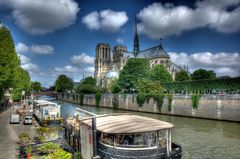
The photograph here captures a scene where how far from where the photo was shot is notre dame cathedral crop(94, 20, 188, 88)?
4318 inches

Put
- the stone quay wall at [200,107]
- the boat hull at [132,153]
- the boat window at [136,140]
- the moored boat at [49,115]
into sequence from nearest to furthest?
1. the boat hull at [132,153]
2. the boat window at [136,140]
3. the moored boat at [49,115]
4. the stone quay wall at [200,107]

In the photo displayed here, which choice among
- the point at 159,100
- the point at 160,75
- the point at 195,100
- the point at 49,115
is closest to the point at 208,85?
the point at 195,100

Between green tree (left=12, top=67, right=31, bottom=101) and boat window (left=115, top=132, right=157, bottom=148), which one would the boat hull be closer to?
boat window (left=115, top=132, right=157, bottom=148)

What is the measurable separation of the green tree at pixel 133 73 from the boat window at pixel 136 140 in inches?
2287

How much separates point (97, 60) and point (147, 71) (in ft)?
298

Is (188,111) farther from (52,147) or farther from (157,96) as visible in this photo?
(52,147)

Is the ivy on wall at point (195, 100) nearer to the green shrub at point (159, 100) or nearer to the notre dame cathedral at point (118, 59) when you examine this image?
the green shrub at point (159, 100)

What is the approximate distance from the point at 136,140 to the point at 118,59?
13395 cm

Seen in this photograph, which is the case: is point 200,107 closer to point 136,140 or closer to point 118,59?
point 136,140

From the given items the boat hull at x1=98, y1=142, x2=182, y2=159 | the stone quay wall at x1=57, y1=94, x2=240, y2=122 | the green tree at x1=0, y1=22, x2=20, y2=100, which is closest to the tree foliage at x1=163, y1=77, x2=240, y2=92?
the stone quay wall at x1=57, y1=94, x2=240, y2=122

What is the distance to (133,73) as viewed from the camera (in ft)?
232

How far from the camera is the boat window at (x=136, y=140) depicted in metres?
11.9

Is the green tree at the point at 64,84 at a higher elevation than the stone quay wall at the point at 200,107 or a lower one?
higher

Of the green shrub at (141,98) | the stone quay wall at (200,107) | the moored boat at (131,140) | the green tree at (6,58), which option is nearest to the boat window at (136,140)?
the moored boat at (131,140)
